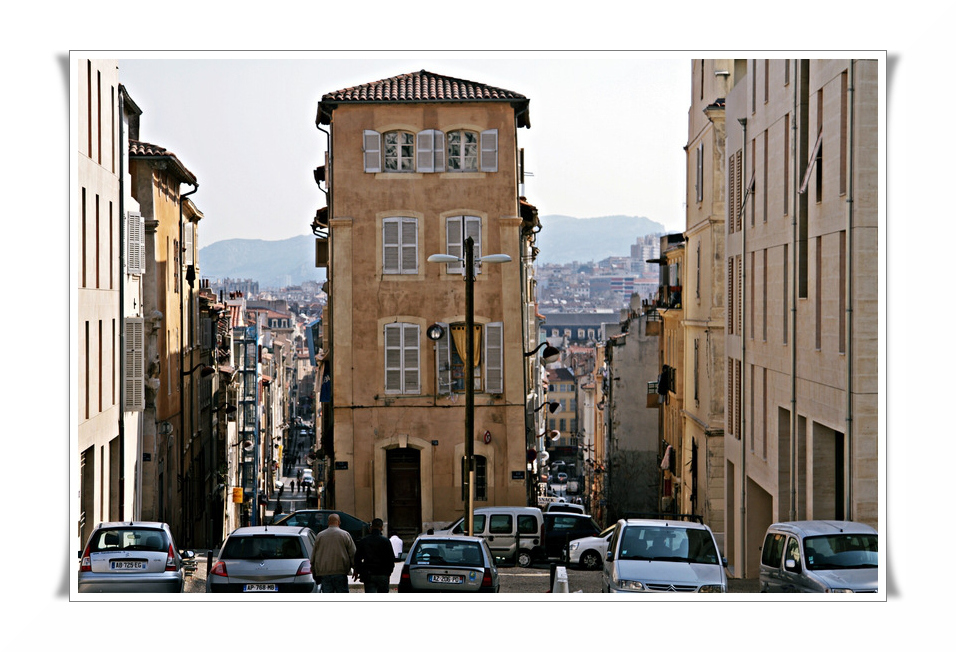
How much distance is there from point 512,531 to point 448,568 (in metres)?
11.0

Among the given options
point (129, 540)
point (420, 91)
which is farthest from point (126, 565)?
point (420, 91)

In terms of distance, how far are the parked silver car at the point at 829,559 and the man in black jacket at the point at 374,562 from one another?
543 centimetres

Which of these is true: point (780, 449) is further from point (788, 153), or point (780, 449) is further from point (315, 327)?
point (315, 327)

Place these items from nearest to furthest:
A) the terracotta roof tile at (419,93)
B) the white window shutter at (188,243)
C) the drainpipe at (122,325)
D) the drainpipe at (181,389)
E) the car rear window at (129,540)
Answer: the car rear window at (129,540) → the drainpipe at (122,325) → the terracotta roof tile at (419,93) → the drainpipe at (181,389) → the white window shutter at (188,243)

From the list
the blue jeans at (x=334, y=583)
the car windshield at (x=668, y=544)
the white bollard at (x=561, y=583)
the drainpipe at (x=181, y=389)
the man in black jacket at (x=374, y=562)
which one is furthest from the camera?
the drainpipe at (x=181, y=389)

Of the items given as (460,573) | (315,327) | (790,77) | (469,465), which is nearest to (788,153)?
(790,77)

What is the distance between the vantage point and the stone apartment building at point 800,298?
16.8 meters

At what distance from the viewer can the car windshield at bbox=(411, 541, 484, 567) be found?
16.9m

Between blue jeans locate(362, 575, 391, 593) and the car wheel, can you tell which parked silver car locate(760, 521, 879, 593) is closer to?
blue jeans locate(362, 575, 391, 593)

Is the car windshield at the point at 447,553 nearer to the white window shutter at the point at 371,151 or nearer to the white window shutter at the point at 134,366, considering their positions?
the white window shutter at the point at 134,366

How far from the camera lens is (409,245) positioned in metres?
31.8

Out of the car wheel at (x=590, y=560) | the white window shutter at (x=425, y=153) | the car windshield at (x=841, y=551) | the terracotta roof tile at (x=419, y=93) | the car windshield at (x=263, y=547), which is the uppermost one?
the terracotta roof tile at (x=419, y=93)

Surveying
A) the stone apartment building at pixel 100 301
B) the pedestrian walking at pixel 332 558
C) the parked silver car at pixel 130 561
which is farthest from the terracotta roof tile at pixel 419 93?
the pedestrian walking at pixel 332 558

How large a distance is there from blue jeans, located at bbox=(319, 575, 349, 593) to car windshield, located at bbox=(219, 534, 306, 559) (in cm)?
107
